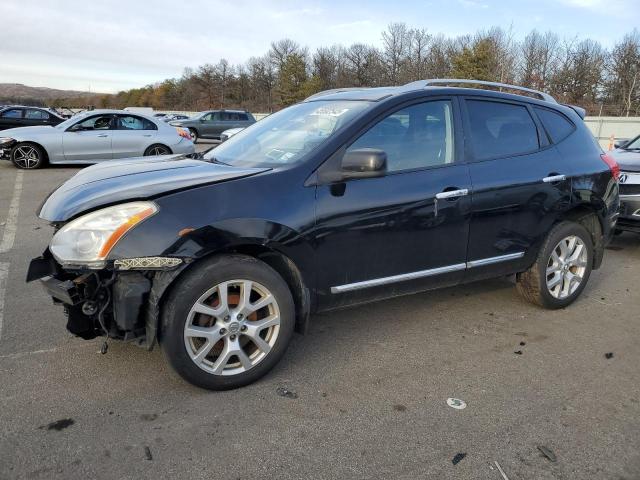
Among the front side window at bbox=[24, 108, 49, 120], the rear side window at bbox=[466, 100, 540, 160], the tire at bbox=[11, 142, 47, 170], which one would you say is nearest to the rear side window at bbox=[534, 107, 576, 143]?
the rear side window at bbox=[466, 100, 540, 160]

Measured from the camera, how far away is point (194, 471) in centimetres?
237

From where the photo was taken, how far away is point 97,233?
2.73 metres

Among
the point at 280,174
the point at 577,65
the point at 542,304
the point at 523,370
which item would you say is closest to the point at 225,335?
the point at 280,174

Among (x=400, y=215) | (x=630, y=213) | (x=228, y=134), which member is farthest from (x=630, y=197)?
(x=228, y=134)

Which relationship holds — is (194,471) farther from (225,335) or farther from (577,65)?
(577,65)

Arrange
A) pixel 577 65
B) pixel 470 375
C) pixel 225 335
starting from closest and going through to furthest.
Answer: pixel 225 335 → pixel 470 375 → pixel 577 65

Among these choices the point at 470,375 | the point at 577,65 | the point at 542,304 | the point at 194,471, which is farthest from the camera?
the point at 577,65

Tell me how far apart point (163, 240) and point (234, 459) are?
1146 millimetres

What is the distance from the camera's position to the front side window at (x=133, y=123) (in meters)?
12.8

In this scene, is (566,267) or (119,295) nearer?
(119,295)

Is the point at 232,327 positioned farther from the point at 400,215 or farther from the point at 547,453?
the point at 547,453

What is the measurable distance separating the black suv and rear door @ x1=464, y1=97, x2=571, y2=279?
0.04 feet

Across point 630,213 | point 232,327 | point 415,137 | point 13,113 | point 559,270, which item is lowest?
point 232,327

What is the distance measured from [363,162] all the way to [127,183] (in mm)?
1415
